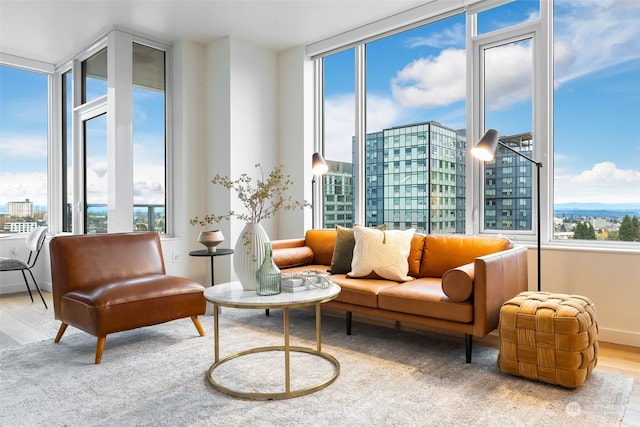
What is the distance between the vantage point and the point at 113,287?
9.78 feet

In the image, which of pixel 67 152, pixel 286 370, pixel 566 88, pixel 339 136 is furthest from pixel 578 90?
pixel 67 152

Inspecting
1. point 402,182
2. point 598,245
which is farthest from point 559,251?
point 402,182

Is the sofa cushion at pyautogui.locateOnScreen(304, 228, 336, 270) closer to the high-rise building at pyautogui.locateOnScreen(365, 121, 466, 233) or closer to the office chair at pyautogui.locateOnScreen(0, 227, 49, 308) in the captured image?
the high-rise building at pyautogui.locateOnScreen(365, 121, 466, 233)

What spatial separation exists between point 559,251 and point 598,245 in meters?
0.30

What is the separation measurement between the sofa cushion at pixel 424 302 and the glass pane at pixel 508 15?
7.49ft

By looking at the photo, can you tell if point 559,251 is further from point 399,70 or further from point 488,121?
point 399,70

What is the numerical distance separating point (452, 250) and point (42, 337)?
322 cm

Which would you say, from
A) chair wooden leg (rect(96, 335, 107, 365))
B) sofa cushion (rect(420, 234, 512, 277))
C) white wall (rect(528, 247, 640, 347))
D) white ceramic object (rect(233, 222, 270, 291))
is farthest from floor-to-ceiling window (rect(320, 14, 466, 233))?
chair wooden leg (rect(96, 335, 107, 365))

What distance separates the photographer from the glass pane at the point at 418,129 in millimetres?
4027

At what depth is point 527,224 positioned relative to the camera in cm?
361

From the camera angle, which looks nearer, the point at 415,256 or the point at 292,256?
the point at 415,256

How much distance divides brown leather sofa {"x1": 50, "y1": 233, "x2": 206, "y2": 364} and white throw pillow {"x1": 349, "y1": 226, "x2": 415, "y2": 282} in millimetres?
1232

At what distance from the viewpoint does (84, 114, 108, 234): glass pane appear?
4941 mm

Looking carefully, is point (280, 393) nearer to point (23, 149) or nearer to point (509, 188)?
point (509, 188)
